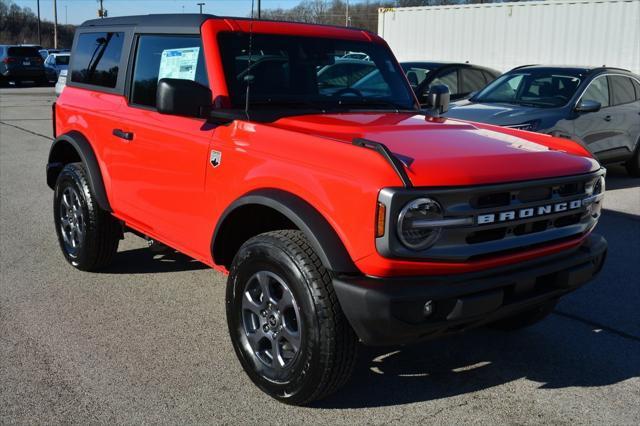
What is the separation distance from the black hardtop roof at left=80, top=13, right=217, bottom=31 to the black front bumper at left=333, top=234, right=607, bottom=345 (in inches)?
83.3

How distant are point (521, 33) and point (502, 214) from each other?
45.7 ft

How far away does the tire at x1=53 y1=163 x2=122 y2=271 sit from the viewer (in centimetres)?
517

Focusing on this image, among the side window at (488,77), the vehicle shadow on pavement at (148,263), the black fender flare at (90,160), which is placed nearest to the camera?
the black fender flare at (90,160)

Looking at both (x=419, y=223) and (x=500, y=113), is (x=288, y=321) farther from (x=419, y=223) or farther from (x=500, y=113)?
(x=500, y=113)

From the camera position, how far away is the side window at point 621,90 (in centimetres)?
1009

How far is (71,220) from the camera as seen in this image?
5.51 m

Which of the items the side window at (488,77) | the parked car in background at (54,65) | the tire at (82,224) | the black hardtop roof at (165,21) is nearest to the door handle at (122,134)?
the tire at (82,224)

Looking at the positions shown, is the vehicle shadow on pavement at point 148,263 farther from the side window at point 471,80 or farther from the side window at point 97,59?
the side window at point 471,80

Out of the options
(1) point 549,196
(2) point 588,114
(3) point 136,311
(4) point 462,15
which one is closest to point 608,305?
(1) point 549,196

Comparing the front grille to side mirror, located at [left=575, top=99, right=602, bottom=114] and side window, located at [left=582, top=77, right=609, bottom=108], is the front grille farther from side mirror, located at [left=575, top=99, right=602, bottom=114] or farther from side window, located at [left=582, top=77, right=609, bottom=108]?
side window, located at [left=582, top=77, right=609, bottom=108]

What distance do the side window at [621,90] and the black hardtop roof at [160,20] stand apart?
7.48 meters

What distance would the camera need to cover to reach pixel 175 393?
359 centimetres

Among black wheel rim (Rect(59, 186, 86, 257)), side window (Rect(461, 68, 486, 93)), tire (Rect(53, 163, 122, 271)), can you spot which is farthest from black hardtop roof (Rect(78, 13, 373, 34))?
side window (Rect(461, 68, 486, 93))

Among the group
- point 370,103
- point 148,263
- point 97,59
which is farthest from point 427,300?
point 97,59
